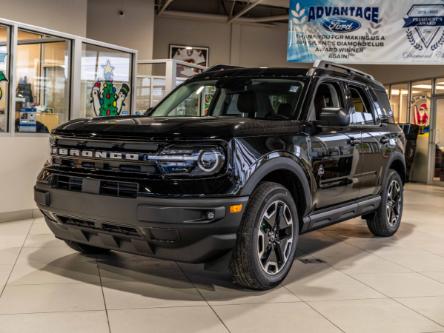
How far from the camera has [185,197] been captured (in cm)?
344

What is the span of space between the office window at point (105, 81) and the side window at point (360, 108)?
348 centimetres

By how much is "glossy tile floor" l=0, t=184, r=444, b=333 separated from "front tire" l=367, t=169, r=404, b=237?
50 cm

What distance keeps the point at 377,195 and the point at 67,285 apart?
3194 millimetres

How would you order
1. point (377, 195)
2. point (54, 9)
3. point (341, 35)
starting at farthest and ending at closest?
point (54, 9) → point (341, 35) → point (377, 195)

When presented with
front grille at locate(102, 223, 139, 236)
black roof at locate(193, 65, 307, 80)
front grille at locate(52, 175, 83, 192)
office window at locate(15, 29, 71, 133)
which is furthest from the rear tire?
office window at locate(15, 29, 71, 133)

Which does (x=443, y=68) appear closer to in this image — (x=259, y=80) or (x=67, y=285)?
(x=259, y=80)

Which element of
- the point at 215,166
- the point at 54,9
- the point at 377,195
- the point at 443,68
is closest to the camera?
the point at 215,166

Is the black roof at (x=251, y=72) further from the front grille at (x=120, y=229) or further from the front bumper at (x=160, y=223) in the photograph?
the front grille at (x=120, y=229)

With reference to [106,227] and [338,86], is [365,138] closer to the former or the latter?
[338,86]

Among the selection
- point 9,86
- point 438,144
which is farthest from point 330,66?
point 438,144

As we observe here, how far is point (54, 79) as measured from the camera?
7020 millimetres

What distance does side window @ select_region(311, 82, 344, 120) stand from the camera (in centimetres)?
457

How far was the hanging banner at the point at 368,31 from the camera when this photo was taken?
9766 millimetres

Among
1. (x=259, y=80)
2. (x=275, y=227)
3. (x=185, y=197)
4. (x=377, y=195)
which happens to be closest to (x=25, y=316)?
(x=185, y=197)
